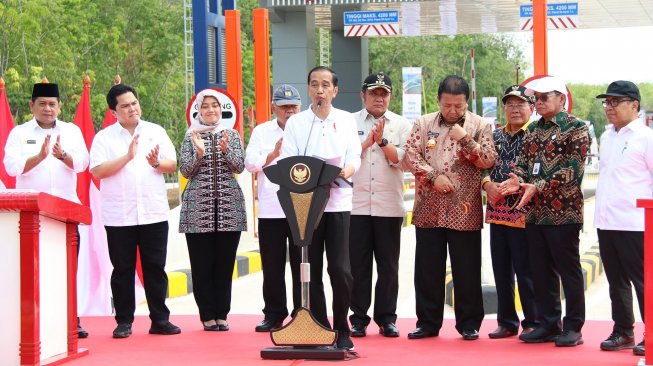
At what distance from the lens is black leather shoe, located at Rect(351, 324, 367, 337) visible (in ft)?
27.0

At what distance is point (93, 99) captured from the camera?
88.8 feet

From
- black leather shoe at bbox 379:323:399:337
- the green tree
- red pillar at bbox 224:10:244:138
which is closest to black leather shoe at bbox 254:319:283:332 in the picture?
black leather shoe at bbox 379:323:399:337

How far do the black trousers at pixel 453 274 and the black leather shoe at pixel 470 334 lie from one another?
21mm

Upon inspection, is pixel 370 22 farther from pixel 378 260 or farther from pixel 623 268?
pixel 623 268

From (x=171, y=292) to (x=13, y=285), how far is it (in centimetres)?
551

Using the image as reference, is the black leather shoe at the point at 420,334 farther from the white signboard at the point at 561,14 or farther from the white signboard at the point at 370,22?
the white signboard at the point at 370,22

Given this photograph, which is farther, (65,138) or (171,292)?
(171,292)

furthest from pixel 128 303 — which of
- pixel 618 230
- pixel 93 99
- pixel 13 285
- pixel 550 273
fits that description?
pixel 93 99

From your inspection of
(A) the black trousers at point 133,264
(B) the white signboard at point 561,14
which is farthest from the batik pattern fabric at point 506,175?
(B) the white signboard at point 561,14

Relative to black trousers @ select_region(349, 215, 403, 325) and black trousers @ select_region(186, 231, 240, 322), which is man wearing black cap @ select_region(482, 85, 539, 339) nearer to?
black trousers @ select_region(349, 215, 403, 325)

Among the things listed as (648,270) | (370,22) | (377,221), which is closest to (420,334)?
(377,221)

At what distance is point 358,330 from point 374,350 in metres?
0.71

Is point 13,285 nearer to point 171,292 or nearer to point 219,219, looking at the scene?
point 219,219

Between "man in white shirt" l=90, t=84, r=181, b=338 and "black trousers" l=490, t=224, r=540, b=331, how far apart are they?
236 centimetres
